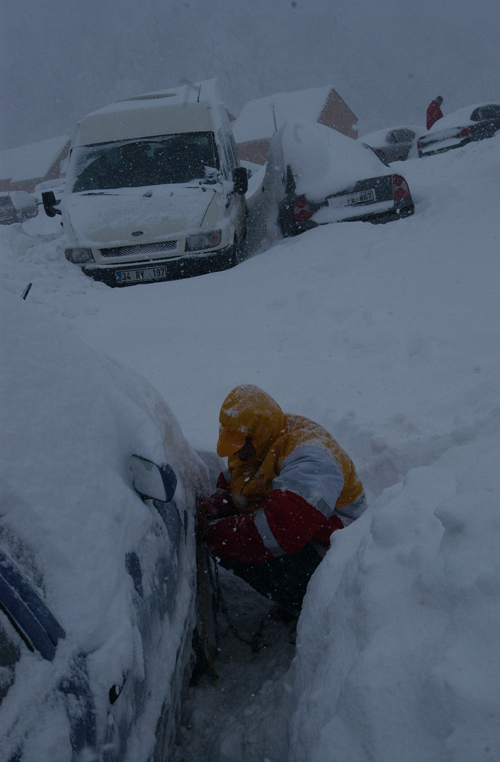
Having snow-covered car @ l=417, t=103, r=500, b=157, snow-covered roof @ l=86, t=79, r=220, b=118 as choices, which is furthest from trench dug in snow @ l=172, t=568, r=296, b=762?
snow-covered car @ l=417, t=103, r=500, b=157

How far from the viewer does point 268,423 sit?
8.68 ft

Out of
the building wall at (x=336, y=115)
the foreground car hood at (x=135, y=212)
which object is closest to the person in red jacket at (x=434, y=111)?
the foreground car hood at (x=135, y=212)

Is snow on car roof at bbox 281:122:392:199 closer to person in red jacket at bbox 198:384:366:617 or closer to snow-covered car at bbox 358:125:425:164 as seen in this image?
person in red jacket at bbox 198:384:366:617

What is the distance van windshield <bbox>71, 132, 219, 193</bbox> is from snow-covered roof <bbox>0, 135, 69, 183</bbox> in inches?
1641

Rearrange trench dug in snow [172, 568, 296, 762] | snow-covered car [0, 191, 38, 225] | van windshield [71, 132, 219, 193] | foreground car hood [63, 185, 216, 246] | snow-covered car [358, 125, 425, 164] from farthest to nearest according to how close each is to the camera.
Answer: snow-covered car [0, 191, 38, 225], snow-covered car [358, 125, 425, 164], van windshield [71, 132, 219, 193], foreground car hood [63, 185, 216, 246], trench dug in snow [172, 568, 296, 762]

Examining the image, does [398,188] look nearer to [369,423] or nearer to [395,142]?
[369,423]

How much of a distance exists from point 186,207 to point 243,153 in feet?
125

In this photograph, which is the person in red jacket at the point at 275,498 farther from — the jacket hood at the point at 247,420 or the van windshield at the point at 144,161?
the van windshield at the point at 144,161

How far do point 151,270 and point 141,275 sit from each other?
0.40 feet

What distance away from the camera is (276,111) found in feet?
134

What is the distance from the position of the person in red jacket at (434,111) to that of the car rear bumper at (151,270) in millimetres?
12331

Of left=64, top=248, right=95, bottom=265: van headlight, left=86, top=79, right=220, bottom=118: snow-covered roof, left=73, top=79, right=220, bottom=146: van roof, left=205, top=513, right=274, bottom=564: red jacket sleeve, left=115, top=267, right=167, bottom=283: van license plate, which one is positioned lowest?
left=205, top=513, right=274, bottom=564: red jacket sleeve

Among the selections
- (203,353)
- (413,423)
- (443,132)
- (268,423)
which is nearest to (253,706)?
(268,423)

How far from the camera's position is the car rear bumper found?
645 centimetres
